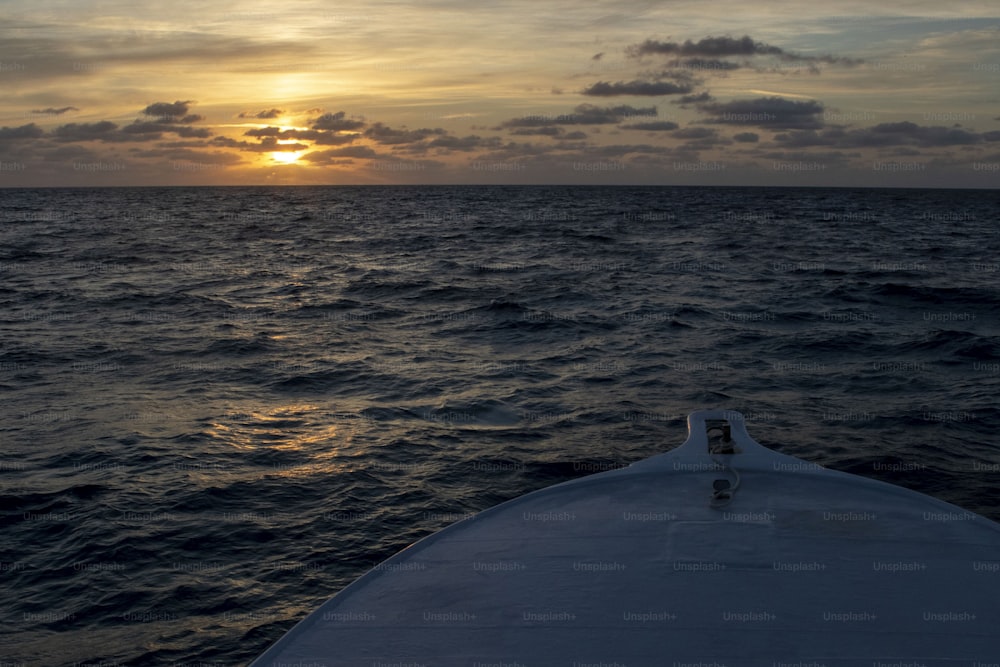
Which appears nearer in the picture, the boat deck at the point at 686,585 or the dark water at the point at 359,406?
the boat deck at the point at 686,585

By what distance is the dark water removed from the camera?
34.1 ft

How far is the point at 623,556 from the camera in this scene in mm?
7180

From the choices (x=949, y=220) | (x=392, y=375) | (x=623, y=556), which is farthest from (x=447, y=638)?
(x=949, y=220)

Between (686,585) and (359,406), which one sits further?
(359,406)

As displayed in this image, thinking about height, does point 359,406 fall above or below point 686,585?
below

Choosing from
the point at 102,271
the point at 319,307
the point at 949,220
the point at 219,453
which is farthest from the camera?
the point at 949,220

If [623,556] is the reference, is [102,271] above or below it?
above

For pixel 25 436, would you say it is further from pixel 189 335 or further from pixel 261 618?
pixel 189 335

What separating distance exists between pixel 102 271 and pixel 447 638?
139ft

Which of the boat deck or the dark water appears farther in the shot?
the dark water

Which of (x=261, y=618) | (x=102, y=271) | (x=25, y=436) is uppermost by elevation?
(x=102, y=271)

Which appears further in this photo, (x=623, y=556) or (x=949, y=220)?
(x=949, y=220)

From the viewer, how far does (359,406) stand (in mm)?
17594

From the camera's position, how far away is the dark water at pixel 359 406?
34.1 ft
